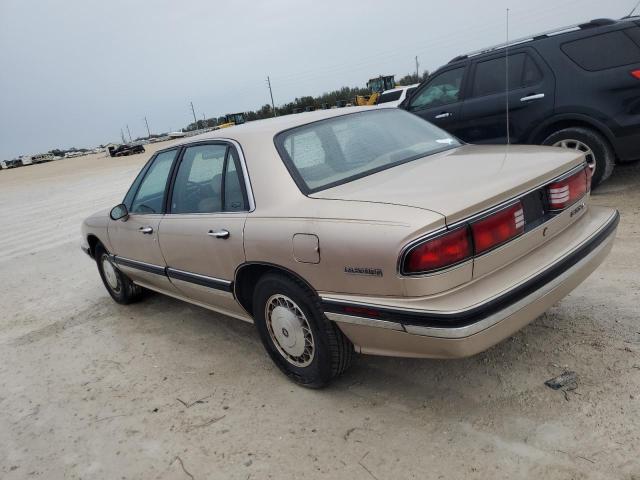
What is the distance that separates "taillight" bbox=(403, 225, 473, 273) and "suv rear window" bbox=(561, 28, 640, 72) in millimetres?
4523

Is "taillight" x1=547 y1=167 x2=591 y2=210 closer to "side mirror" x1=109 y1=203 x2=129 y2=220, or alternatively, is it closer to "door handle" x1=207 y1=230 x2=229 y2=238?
"door handle" x1=207 y1=230 x2=229 y2=238

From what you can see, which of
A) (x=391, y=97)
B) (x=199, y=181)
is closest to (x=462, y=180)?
(x=199, y=181)

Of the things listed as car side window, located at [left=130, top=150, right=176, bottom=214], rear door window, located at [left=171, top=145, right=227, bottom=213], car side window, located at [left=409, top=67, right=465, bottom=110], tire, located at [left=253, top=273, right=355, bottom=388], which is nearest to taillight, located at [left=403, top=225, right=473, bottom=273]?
tire, located at [left=253, top=273, right=355, bottom=388]

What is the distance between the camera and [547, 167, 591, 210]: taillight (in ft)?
8.85

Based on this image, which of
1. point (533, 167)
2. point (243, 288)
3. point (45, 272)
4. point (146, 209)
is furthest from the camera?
point (45, 272)

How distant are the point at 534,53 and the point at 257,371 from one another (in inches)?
196

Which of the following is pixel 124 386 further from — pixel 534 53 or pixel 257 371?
pixel 534 53

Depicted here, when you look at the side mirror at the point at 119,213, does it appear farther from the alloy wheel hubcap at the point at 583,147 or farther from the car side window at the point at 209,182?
the alloy wheel hubcap at the point at 583,147

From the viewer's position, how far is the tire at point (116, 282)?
4969 mm

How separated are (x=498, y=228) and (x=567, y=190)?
0.67m

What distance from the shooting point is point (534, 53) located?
608 cm

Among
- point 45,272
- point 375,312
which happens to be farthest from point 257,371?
point 45,272

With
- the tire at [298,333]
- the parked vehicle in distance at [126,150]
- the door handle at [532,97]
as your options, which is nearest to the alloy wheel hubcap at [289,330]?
the tire at [298,333]

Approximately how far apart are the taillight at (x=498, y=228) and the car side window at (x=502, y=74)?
4.29m
